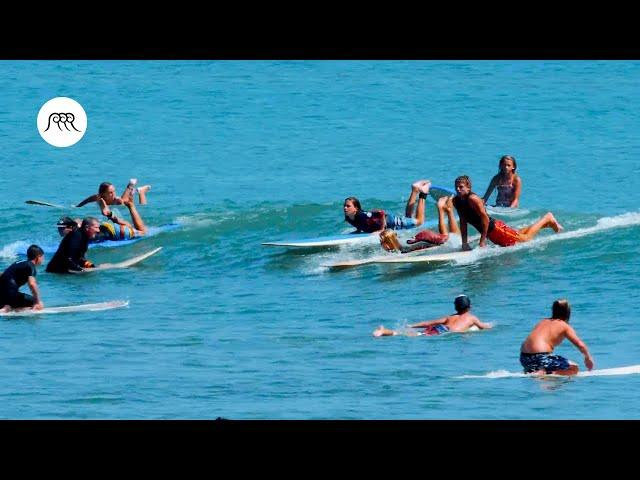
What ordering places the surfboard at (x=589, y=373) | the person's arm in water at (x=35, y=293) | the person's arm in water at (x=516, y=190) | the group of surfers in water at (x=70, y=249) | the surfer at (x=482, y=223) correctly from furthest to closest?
the person's arm in water at (x=516, y=190), the surfer at (x=482, y=223), the group of surfers in water at (x=70, y=249), the person's arm in water at (x=35, y=293), the surfboard at (x=589, y=373)

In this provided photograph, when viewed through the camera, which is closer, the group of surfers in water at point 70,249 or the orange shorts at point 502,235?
the group of surfers in water at point 70,249

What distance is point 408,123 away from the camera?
42312 millimetres

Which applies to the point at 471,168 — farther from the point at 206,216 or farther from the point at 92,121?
the point at 92,121

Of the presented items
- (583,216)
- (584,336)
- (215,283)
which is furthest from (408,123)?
(584,336)

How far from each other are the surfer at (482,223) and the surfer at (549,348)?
6.04m

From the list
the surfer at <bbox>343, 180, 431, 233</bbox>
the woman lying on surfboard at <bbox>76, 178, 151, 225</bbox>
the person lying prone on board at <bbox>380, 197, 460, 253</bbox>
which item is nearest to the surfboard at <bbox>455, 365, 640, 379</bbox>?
the person lying prone on board at <bbox>380, 197, 460, 253</bbox>

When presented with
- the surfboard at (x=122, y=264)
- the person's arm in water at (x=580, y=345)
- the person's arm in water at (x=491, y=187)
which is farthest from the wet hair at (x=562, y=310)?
the surfboard at (x=122, y=264)

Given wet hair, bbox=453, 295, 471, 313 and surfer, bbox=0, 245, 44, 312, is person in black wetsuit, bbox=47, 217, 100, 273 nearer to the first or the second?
surfer, bbox=0, 245, 44, 312

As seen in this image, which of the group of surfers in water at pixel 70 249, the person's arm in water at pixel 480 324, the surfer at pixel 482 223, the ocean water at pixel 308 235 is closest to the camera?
the ocean water at pixel 308 235

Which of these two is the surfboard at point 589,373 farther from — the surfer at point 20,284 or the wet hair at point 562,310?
the surfer at point 20,284

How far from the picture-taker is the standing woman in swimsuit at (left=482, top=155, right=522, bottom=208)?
29797mm

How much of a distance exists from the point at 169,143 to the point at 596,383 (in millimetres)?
22243

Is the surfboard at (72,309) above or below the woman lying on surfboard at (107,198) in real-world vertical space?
below

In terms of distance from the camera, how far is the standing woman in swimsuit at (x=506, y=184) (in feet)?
97.8
